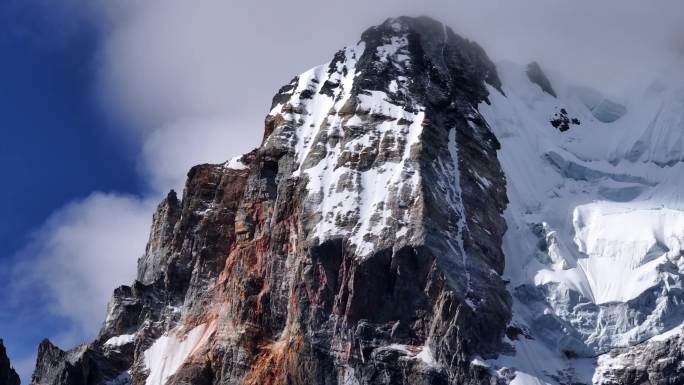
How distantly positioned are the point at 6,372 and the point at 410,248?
5973 cm

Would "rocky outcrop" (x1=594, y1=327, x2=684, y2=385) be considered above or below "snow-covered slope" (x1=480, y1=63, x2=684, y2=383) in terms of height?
below

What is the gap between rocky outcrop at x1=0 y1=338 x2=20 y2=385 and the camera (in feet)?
517

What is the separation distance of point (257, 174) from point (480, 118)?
35.6 metres

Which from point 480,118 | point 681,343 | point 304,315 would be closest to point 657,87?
point 480,118

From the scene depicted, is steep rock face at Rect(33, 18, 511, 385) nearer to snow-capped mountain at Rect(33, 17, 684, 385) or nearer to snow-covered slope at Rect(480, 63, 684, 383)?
snow-capped mountain at Rect(33, 17, 684, 385)

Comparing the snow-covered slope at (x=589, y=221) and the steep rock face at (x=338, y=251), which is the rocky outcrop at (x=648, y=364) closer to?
the snow-covered slope at (x=589, y=221)

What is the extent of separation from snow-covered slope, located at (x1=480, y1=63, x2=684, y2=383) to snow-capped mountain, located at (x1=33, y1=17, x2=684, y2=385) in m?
0.30

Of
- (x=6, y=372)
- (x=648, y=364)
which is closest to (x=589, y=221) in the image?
(x=648, y=364)

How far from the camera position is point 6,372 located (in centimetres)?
15825

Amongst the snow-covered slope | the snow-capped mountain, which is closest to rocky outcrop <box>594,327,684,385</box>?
the snow-capped mountain

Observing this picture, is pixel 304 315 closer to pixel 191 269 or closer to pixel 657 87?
pixel 191 269

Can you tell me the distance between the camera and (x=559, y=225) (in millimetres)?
159375

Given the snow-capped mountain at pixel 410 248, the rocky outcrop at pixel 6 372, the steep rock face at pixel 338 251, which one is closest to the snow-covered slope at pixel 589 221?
the snow-capped mountain at pixel 410 248

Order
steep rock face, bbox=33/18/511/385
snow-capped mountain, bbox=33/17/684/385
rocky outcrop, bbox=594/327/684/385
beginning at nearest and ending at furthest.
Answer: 1. rocky outcrop, bbox=594/327/684/385
2. steep rock face, bbox=33/18/511/385
3. snow-capped mountain, bbox=33/17/684/385
